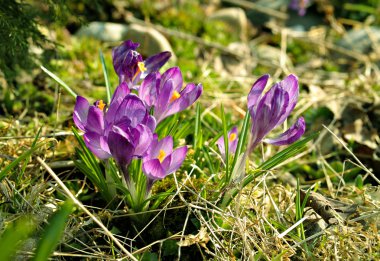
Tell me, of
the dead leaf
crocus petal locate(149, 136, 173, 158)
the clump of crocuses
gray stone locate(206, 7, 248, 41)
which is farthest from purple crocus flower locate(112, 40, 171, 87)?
gray stone locate(206, 7, 248, 41)

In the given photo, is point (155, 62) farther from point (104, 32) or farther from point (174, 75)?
point (104, 32)

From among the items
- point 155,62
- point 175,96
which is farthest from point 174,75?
point 155,62

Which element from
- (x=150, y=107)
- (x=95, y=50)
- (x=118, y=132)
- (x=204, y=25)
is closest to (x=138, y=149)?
(x=118, y=132)

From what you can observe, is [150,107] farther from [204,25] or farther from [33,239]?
[204,25]

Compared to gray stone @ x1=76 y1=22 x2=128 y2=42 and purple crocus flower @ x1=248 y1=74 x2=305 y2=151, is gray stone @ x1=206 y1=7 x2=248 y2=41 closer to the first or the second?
gray stone @ x1=76 y1=22 x2=128 y2=42

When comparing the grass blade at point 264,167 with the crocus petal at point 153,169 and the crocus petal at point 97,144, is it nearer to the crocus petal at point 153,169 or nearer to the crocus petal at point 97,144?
the crocus petal at point 153,169

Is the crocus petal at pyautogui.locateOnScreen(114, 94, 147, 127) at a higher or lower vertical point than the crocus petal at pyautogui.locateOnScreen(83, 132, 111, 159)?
higher
